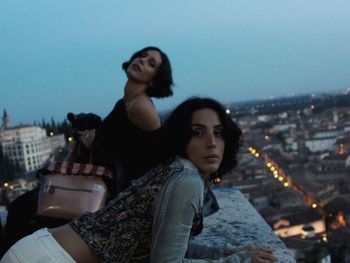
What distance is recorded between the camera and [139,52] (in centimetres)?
187

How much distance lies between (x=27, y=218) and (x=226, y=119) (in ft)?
2.10

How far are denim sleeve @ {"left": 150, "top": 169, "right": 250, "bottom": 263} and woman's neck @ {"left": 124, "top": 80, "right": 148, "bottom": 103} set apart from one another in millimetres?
681

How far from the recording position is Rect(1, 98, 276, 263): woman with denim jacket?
1.16 m

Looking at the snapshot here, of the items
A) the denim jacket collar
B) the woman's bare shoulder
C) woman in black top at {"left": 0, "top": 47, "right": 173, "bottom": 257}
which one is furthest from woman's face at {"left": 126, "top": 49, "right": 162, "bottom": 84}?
the denim jacket collar

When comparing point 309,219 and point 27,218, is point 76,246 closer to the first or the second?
point 27,218

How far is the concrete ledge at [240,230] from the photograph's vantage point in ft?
6.05

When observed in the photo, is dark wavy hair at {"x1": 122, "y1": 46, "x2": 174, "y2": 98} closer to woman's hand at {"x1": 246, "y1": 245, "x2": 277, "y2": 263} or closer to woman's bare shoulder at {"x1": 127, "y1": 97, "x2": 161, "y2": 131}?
woman's bare shoulder at {"x1": 127, "y1": 97, "x2": 161, "y2": 131}

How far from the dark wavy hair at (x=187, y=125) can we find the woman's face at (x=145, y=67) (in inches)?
20.0

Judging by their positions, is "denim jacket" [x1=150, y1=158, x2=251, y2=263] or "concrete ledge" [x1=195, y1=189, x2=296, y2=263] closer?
"denim jacket" [x1=150, y1=158, x2=251, y2=263]

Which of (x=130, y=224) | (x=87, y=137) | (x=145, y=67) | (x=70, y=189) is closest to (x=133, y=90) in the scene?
→ (x=145, y=67)

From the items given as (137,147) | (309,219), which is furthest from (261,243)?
A: (309,219)

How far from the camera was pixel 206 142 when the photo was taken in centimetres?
130

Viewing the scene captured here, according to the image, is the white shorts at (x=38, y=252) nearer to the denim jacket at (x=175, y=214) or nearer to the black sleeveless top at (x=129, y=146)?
the denim jacket at (x=175, y=214)

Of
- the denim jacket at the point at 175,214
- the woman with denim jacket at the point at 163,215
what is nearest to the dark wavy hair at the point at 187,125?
the woman with denim jacket at the point at 163,215
